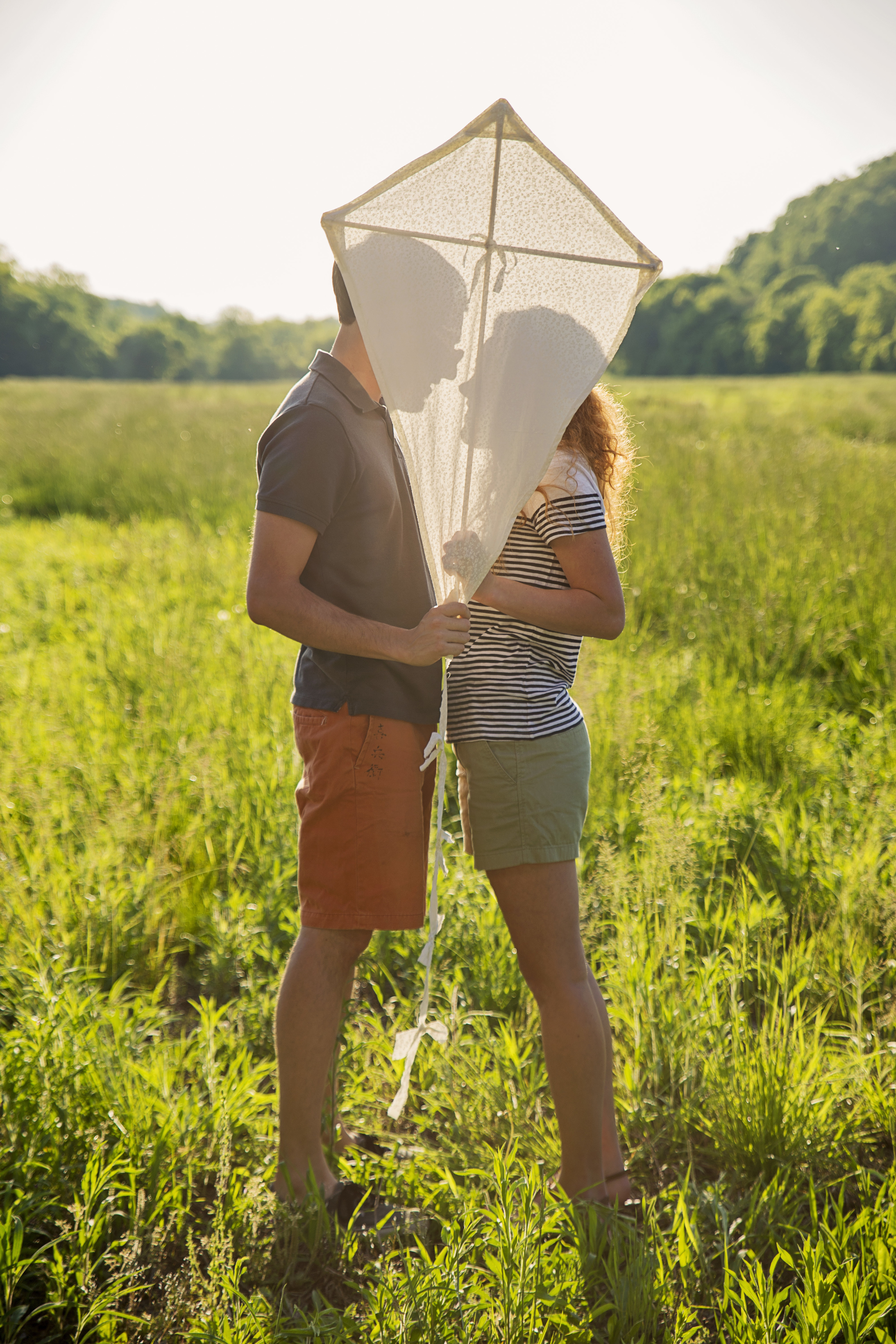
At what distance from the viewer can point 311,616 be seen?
1.43 m

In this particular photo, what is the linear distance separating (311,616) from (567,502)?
1.68 ft

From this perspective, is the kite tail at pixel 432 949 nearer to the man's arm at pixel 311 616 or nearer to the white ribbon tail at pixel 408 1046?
the white ribbon tail at pixel 408 1046

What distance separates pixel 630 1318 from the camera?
1.39 metres

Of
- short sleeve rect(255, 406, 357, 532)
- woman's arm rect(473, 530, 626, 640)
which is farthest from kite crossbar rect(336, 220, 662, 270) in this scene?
→ woman's arm rect(473, 530, 626, 640)

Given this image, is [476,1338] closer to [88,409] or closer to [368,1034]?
[368,1034]

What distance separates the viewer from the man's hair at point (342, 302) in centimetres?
150

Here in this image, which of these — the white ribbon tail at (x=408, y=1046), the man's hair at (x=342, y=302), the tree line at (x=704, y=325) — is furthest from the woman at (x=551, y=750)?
the tree line at (x=704, y=325)

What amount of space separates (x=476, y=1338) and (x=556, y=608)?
1.25 meters

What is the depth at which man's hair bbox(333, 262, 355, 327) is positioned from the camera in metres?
1.50

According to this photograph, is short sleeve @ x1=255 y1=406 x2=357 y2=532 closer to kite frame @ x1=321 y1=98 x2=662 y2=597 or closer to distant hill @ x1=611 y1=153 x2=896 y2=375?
kite frame @ x1=321 y1=98 x2=662 y2=597

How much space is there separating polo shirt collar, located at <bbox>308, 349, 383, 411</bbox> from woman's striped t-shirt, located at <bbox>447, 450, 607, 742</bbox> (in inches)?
14.2

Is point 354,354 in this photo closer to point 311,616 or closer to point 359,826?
point 311,616

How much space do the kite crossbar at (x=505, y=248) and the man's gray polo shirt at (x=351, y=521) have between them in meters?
0.24

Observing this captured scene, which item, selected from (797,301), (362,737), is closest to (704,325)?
(797,301)
